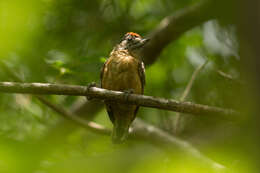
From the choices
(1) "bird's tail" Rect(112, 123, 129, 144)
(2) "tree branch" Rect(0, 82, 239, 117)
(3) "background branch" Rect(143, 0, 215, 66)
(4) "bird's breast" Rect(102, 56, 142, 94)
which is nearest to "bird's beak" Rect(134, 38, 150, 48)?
(3) "background branch" Rect(143, 0, 215, 66)

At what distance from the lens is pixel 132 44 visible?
6273 millimetres

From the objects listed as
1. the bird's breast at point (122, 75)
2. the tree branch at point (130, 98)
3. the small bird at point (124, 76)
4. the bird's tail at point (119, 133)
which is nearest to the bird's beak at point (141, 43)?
the small bird at point (124, 76)

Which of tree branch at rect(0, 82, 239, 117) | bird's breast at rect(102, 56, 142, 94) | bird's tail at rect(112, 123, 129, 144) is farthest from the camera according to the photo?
bird's tail at rect(112, 123, 129, 144)

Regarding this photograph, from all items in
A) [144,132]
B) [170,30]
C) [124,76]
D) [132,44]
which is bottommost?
[144,132]

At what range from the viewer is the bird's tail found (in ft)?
19.2

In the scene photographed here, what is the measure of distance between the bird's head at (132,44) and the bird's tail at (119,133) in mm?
1208

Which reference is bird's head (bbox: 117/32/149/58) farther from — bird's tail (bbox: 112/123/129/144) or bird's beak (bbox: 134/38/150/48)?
bird's tail (bbox: 112/123/129/144)

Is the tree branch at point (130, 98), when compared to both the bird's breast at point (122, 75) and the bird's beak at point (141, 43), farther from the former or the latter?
the bird's beak at point (141, 43)

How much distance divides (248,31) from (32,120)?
18.4 ft

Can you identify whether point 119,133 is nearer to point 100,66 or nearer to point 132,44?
point 100,66

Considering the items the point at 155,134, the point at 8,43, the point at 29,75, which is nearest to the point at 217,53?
the point at 155,134

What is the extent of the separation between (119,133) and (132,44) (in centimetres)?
152

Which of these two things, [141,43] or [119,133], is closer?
[119,133]

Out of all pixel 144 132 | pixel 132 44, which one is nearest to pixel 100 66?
pixel 132 44
